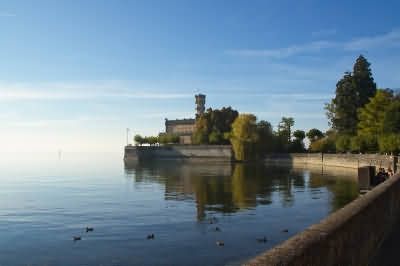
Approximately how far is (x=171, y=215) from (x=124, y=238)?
9.09m

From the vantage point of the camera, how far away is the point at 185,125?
183 meters

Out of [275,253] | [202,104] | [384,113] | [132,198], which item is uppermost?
[202,104]

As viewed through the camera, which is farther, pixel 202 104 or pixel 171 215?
pixel 202 104

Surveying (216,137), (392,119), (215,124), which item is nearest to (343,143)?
(392,119)

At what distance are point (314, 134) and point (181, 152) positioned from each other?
4358cm

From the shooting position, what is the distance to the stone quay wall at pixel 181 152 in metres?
126

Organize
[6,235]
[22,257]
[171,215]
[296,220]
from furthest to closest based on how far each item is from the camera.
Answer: [171,215] < [296,220] < [6,235] < [22,257]

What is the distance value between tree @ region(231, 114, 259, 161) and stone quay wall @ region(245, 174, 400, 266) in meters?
97.2

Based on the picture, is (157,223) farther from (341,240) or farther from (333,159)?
(333,159)

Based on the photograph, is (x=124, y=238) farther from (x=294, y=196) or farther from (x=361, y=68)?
(x=361, y=68)

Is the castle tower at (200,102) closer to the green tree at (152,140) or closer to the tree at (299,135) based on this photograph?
the green tree at (152,140)

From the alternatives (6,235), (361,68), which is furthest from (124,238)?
(361,68)

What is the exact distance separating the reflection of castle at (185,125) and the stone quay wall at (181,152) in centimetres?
2902

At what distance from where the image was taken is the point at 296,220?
31016 mm
